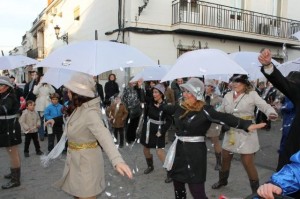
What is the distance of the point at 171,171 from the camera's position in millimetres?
3939

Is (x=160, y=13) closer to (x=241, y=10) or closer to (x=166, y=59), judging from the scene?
(x=166, y=59)

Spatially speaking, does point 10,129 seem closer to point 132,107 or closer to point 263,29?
point 132,107

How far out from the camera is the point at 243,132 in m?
4.86

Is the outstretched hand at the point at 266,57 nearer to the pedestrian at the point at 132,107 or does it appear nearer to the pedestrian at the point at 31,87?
the pedestrian at the point at 132,107

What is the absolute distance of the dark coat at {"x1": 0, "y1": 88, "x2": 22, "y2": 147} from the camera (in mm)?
5328

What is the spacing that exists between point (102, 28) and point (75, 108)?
485 inches

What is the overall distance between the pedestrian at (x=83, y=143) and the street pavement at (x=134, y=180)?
1.82 m

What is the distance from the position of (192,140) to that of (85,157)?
1.25m

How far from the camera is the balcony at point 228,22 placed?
1407 centimetres

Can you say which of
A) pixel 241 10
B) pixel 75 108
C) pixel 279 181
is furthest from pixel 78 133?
pixel 241 10

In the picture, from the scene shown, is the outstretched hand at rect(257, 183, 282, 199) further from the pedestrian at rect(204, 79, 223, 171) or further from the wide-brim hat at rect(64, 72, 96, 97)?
the pedestrian at rect(204, 79, 223, 171)

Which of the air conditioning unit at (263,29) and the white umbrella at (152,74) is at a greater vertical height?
the air conditioning unit at (263,29)

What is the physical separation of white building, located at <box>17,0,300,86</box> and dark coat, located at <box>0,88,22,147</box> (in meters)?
7.57

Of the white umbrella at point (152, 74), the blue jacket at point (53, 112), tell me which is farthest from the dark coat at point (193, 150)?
the blue jacket at point (53, 112)
